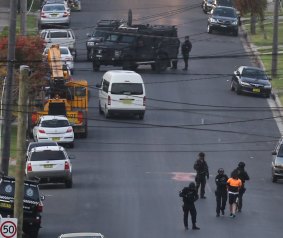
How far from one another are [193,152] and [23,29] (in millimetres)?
9588

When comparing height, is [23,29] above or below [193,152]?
above

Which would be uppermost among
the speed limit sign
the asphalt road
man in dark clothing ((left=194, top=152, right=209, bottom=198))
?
the speed limit sign

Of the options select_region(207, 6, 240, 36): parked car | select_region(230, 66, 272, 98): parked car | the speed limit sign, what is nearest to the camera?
the speed limit sign

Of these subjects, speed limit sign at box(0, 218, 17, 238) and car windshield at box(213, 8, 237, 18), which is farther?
car windshield at box(213, 8, 237, 18)

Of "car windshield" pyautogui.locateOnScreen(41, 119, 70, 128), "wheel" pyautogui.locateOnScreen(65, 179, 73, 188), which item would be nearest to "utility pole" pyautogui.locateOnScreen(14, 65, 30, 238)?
"wheel" pyautogui.locateOnScreen(65, 179, 73, 188)

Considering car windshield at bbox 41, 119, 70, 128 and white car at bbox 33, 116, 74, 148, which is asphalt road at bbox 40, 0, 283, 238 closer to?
white car at bbox 33, 116, 74, 148

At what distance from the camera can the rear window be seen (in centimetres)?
4600

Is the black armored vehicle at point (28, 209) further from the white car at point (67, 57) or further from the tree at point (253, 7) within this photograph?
the tree at point (253, 7)

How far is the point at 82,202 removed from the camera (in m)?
43.3

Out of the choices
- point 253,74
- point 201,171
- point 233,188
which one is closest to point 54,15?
point 253,74

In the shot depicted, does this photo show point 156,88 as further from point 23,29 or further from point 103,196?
point 103,196

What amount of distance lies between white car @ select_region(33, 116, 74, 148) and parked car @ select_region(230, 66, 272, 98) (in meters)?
13.5

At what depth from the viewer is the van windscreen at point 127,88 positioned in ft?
195

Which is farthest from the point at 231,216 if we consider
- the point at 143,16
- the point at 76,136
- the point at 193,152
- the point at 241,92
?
the point at 143,16
